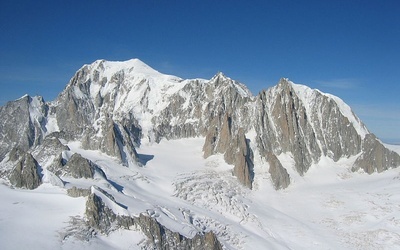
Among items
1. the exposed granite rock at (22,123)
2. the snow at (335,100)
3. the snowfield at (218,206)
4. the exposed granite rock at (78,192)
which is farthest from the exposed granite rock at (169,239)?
the exposed granite rock at (22,123)

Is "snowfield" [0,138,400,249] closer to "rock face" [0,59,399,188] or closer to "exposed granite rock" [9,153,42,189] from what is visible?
"exposed granite rock" [9,153,42,189]

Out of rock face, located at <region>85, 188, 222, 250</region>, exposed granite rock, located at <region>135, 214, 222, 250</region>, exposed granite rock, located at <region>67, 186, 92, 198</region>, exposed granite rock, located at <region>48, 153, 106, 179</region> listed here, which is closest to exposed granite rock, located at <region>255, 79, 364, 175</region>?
exposed granite rock, located at <region>48, 153, 106, 179</region>

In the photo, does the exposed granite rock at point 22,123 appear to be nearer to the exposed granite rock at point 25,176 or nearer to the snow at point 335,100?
the exposed granite rock at point 25,176

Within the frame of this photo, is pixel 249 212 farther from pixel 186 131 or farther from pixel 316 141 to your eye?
pixel 186 131

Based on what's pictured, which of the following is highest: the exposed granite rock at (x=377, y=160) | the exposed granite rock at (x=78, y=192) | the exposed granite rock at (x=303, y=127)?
the exposed granite rock at (x=303, y=127)

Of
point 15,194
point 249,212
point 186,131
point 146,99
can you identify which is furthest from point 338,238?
point 146,99

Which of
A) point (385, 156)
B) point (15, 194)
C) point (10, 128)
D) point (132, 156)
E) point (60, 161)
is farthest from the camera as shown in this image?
point (10, 128)

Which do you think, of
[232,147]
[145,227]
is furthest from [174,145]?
[145,227]
